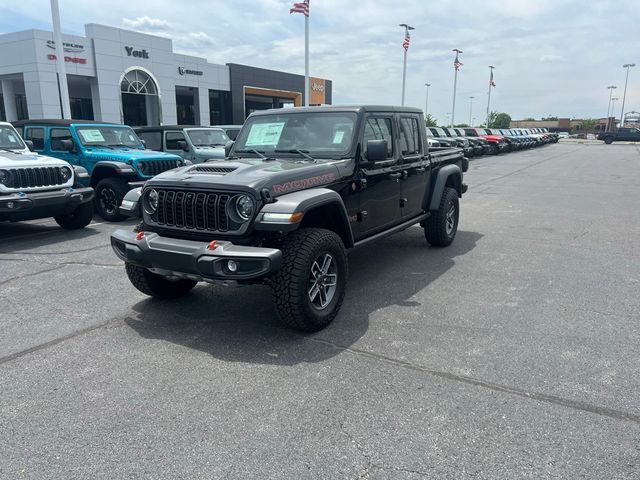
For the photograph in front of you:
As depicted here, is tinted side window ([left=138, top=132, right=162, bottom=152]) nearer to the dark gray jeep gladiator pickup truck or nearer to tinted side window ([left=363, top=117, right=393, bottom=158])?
the dark gray jeep gladiator pickup truck

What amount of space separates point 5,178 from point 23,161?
48 cm

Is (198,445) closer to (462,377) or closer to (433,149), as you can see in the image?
(462,377)

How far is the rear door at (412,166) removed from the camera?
6.07m

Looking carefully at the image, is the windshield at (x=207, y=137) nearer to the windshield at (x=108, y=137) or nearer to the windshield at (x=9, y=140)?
the windshield at (x=108, y=137)

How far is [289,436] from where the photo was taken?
286 cm

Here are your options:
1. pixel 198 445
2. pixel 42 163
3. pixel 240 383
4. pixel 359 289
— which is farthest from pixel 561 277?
pixel 42 163

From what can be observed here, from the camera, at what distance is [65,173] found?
8117mm

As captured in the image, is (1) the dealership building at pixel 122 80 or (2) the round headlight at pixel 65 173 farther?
(1) the dealership building at pixel 122 80

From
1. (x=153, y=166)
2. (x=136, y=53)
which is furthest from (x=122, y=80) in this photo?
(x=153, y=166)

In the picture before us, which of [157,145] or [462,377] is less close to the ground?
[157,145]

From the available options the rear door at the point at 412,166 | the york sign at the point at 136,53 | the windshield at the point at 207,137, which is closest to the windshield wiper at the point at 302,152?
the rear door at the point at 412,166

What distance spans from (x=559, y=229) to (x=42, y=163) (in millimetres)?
8649

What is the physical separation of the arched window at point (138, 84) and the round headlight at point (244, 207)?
27.6 m

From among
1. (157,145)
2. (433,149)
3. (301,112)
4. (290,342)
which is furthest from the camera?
(157,145)
